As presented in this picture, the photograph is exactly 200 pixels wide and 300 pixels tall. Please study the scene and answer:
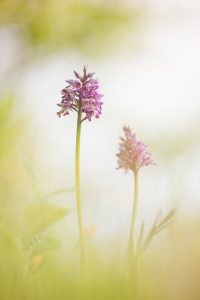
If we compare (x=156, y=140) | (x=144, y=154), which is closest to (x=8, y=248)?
(x=144, y=154)

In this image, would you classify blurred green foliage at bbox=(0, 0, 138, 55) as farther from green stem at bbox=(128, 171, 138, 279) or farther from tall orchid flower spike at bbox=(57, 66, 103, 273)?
green stem at bbox=(128, 171, 138, 279)

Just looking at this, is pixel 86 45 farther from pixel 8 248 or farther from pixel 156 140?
pixel 8 248

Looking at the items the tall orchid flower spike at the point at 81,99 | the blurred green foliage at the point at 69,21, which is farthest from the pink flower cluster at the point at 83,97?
the blurred green foliage at the point at 69,21

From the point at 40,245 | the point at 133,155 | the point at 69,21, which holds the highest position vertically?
the point at 69,21

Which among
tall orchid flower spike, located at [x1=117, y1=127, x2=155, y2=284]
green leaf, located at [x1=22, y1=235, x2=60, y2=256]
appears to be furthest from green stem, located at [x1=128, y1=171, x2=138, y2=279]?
green leaf, located at [x1=22, y1=235, x2=60, y2=256]

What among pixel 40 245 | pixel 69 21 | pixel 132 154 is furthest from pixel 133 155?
pixel 69 21

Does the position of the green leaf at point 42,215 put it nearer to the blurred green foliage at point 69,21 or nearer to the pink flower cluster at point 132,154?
the pink flower cluster at point 132,154

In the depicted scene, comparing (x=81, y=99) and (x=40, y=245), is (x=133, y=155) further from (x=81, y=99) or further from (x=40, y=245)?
(x=40, y=245)
